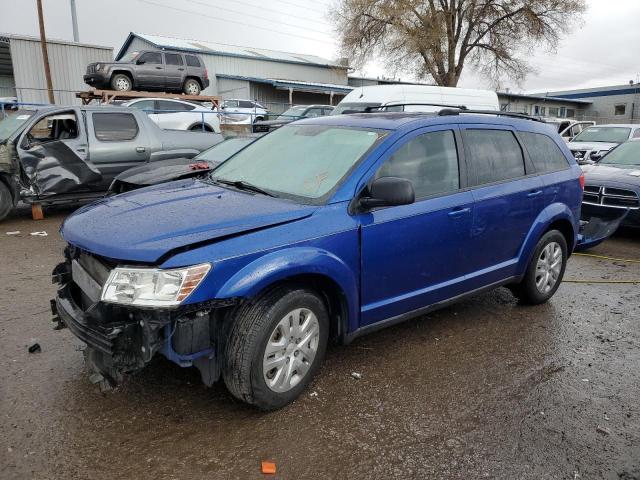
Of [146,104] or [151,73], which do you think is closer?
[146,104]

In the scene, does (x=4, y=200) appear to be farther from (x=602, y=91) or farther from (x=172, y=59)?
(x=602, y=91)

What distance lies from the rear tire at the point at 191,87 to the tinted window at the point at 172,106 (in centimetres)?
308

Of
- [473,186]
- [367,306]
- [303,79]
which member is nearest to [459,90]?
[473,186]

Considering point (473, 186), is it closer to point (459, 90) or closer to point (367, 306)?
point (367, 306)

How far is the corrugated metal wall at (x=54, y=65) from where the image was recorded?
24.8 meters

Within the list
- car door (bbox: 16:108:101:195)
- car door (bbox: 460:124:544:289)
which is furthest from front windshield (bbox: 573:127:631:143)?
car door (bbox: 16:108:101:195)

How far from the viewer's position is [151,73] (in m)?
18.2

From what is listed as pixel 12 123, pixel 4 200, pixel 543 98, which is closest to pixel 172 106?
pixel 12 123

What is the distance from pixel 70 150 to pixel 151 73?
11.2 m

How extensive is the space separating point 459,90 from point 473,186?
11005 mm

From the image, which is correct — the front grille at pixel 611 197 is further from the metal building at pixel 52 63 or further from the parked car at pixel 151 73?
the metal building at pixel 52 63

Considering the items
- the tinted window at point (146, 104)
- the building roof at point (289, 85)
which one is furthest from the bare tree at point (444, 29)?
the tinted window at point (146, 104)

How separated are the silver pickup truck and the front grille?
6928mm

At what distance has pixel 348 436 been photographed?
287 cm
